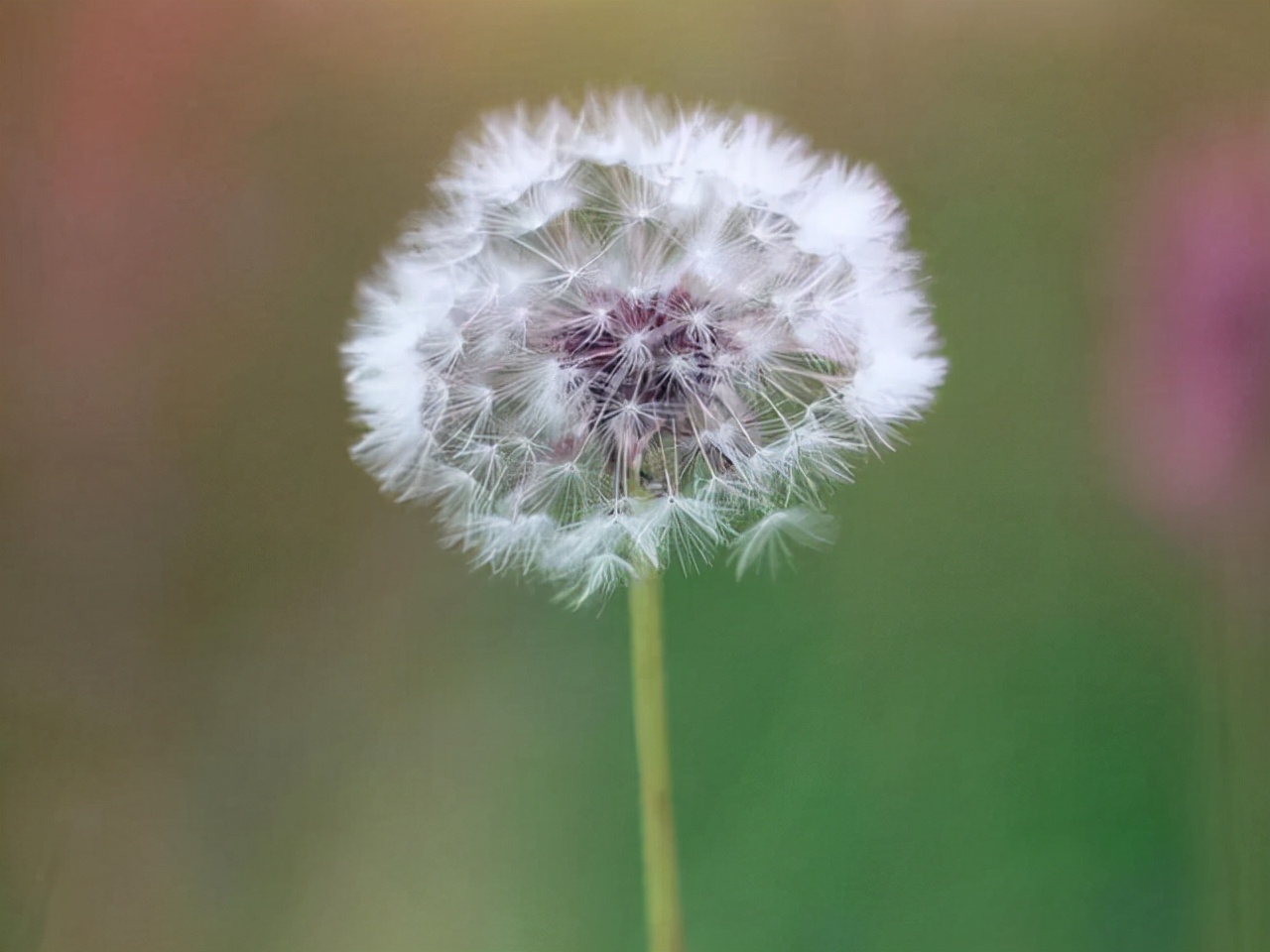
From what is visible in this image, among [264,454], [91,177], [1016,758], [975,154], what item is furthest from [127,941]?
[975,154]

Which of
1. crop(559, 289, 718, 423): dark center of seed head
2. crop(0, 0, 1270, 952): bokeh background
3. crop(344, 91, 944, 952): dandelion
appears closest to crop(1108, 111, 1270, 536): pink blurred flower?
crop(0, 0, 1270, 952): bokeh background

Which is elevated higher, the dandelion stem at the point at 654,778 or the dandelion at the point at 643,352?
the dandelion at the point at 643,352

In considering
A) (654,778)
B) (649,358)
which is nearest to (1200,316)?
(649,358)

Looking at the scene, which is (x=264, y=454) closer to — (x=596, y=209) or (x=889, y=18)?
(x=596, y=209)

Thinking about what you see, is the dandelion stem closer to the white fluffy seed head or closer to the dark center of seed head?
the white fluffy seed head

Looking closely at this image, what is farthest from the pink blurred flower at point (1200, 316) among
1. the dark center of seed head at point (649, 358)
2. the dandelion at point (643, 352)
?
the dark center of seed head at point (649, 358)

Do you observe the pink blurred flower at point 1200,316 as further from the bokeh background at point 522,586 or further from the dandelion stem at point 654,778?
the dandelion stem at point 654,778

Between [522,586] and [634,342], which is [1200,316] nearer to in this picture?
[634,342]
